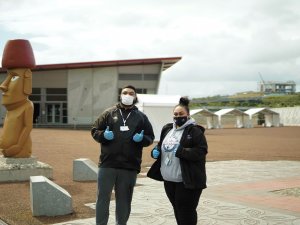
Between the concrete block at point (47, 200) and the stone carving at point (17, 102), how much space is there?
371 cm

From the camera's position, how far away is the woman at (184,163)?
14.1 ft

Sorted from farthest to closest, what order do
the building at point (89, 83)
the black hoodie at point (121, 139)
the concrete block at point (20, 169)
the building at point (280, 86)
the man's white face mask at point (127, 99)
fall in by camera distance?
the building at point (280, 86) → the building at point (89, 83) → the concrete block at point (20, 169) → the man's white face mask at point (127, 99) → the black hoodie at point (121, 139)

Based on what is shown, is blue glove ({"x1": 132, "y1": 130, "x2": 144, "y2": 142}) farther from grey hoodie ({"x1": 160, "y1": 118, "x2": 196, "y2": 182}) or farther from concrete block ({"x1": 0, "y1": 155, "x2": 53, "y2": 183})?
concrete block ({"x1": 0, "y1": 155, "x2": 53, "y2": 183})

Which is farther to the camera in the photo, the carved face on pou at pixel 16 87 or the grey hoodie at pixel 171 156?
the carved face on pou at pixel 16 87

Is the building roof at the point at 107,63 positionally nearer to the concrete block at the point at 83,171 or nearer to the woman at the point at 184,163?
the concrete block at the point at 83,171

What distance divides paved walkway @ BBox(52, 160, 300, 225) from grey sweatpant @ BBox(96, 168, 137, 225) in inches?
38.9

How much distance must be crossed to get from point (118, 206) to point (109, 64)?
120 ft

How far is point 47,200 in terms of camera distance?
20.4 ft

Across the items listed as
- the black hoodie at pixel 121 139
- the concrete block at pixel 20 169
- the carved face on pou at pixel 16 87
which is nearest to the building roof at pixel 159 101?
the carved face on pou at pixel 16 87

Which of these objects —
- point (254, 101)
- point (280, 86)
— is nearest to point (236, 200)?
point (254, 101)

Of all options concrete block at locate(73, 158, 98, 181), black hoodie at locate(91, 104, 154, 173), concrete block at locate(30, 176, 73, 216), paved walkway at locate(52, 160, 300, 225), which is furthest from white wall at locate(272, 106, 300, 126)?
black hoodie at locate(91, 104, 154, 173)

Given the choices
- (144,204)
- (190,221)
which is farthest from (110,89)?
(190,221)

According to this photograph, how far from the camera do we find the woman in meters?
4.31

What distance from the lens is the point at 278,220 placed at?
592 centimetres
